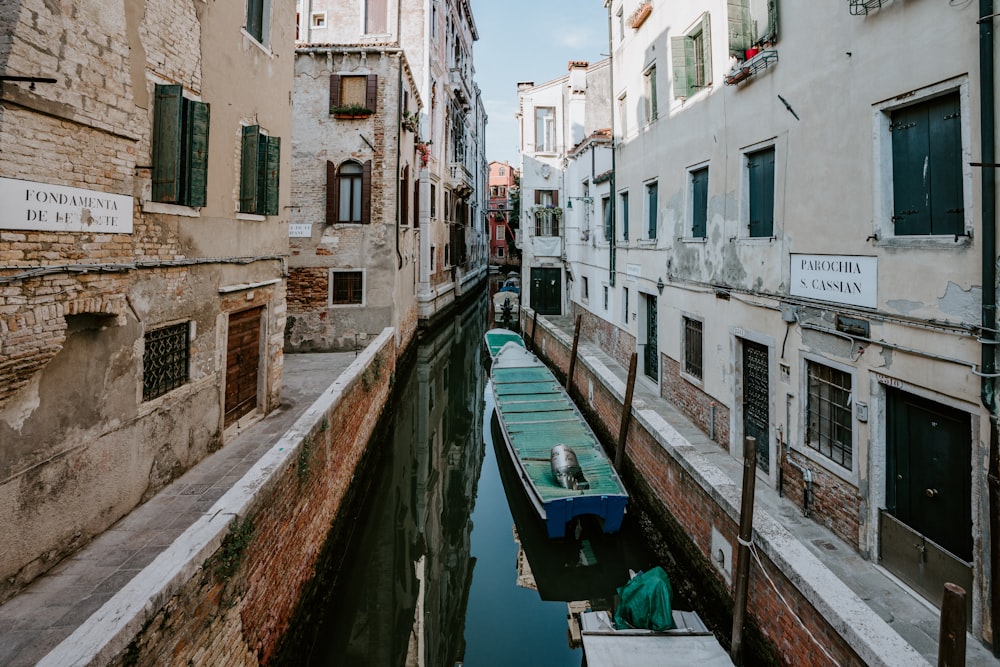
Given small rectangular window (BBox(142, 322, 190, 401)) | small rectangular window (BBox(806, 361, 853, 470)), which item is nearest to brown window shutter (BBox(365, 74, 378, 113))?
small rectangular window (BBox(142, 322, 190, 401))

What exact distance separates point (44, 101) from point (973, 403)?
270 inches

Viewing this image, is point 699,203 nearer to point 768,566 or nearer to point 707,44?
point 707,44

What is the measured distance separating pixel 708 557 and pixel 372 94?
13.6 m

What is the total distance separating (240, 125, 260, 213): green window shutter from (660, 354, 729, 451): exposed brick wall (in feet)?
22.7

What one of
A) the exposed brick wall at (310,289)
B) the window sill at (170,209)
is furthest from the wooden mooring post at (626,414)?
the exposed brick wall at (310,289)

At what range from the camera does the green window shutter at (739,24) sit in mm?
6879

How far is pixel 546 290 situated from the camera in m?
23.0

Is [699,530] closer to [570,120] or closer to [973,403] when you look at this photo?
[973,403]

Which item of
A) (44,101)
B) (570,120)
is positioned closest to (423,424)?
(44,101)

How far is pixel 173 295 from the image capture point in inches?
244

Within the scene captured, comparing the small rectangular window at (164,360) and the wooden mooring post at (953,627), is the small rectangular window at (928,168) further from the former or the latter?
the small rectangular window at (164,360)

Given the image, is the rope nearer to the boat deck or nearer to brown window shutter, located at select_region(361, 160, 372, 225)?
the boat deck

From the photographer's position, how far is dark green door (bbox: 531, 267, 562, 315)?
74.8 feet

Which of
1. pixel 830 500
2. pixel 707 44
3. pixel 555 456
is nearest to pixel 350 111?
pixel 707 44
